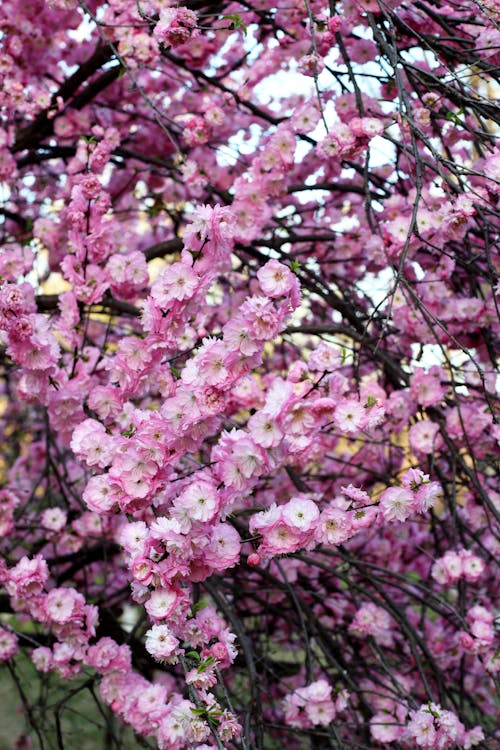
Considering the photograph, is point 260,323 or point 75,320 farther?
point 75,320

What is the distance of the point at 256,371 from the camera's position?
4473mm

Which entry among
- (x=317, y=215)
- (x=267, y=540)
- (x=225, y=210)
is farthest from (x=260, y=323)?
(x=317, y=215)

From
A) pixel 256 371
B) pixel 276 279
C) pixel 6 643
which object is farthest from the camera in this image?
pixel 256 371

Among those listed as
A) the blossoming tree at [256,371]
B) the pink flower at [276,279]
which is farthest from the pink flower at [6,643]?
the pink flower at [276,279]

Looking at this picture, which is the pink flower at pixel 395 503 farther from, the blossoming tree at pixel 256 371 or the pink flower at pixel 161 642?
the pink flower at pixel 161 642

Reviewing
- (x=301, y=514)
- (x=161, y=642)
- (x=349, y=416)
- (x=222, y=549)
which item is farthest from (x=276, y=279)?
(x=161, y=642)

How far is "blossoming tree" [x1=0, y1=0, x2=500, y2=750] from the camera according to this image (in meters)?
1.70

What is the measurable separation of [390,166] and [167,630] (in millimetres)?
2330

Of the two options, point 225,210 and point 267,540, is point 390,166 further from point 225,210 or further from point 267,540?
point 267,540

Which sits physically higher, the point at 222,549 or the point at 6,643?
the point at 222,549

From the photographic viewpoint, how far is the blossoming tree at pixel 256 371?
1.70 m

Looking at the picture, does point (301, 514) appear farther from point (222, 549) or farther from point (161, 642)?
point (161, 642)

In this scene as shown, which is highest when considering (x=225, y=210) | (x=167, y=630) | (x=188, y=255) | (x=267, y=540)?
(x=225, y=210)

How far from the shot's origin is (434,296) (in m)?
2.98
